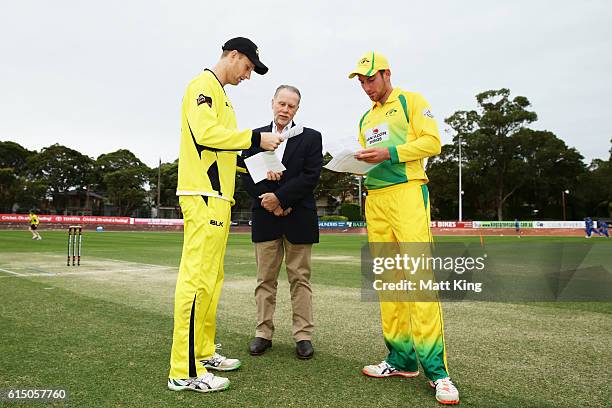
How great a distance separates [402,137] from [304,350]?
182 cm

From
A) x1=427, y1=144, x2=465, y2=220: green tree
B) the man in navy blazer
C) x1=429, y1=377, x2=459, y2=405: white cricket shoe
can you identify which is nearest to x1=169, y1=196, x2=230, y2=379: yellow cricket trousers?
the man in navy blazer

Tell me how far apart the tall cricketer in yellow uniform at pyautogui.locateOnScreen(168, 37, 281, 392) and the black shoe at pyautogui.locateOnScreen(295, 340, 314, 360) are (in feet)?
2.64

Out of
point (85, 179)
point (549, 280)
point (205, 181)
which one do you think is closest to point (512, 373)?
point (205, 181)

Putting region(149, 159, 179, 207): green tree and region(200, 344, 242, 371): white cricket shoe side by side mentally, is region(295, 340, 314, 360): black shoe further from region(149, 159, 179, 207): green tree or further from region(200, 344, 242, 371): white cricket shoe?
region(149, 159, 179, 207): green tree

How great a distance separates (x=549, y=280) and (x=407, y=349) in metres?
6.48

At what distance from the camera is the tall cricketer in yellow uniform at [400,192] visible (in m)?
2.94

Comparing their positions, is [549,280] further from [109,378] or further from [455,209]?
[455,209]

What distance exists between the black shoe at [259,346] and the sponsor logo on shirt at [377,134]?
1832 mm

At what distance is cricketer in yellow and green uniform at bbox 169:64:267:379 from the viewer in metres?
2.88

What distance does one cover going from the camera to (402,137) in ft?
10.7

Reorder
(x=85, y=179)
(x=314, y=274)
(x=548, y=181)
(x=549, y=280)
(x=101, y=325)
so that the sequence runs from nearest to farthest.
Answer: (x=101, y=325), (x=549, y=280), (x=314, y=274), (x=548, y=181), (x=85, y=179)

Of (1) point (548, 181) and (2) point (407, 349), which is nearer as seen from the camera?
(2) point (407, 349)

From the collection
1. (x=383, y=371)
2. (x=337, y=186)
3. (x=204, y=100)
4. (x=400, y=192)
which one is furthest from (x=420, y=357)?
(x=337, y=186)

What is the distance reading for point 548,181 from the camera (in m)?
52.6
